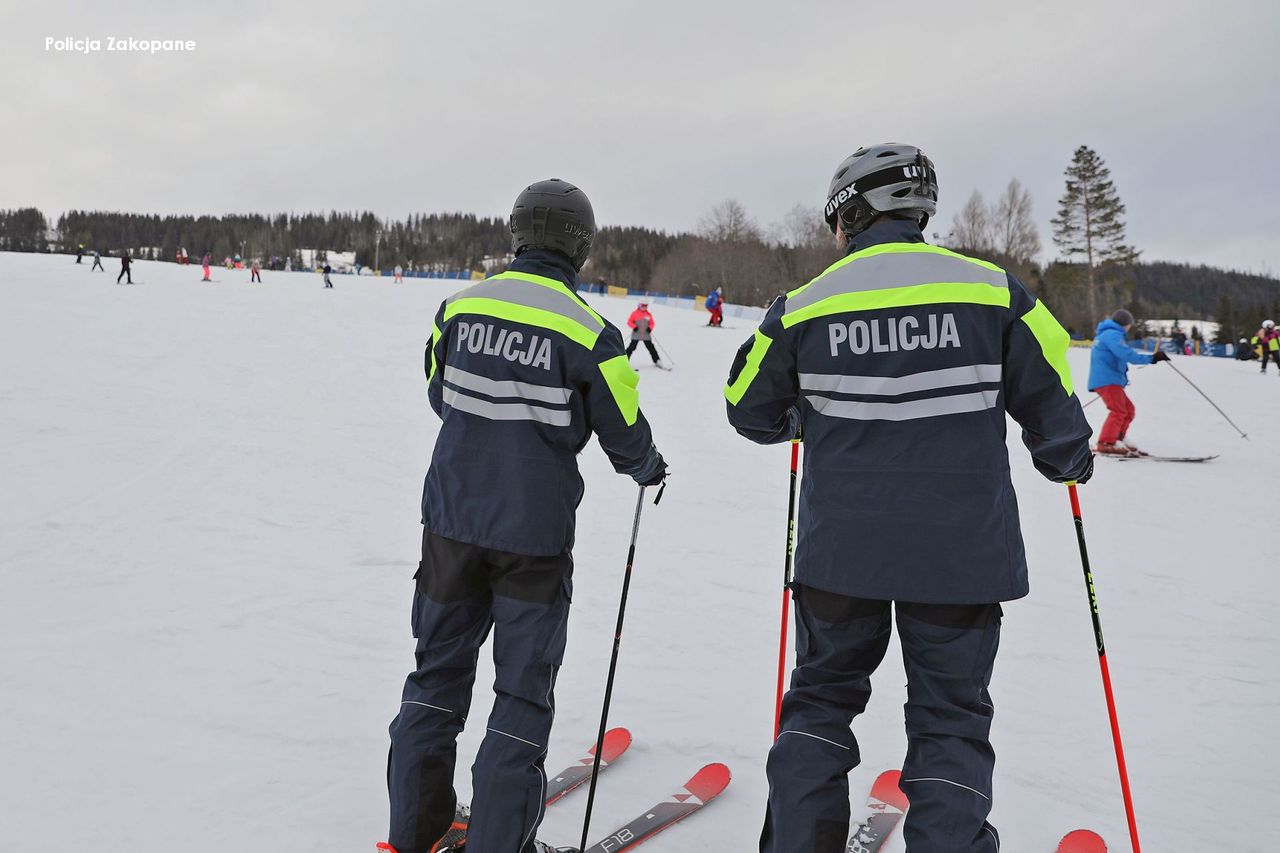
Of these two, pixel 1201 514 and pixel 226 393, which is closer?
pixel 1201 514

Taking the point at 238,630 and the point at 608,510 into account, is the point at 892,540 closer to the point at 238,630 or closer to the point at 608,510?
the point at 238,630

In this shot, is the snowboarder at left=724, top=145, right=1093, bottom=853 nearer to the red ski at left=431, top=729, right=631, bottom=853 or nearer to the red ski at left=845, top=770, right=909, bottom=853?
the red ski at left=845, top=770, right=909, bottom=853

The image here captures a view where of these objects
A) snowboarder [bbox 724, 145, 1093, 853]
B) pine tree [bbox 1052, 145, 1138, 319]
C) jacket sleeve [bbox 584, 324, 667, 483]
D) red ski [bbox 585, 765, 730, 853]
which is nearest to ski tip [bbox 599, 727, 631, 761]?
red ski [bbox 585, 765, 730, 853]

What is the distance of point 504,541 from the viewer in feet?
7.11

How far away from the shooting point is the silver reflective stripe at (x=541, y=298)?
88.0 inches

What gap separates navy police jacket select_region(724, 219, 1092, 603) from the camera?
1.87 metres

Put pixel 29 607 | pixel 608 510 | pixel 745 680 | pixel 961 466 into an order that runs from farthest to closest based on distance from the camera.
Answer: pixel 608 510 < pixel 29 607 < pixel 745 680 < pixel 961 466

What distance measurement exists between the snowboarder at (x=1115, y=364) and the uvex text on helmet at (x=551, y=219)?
807cm

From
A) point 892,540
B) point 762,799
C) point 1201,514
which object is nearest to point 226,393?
point 762,799

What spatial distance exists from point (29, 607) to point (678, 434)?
7.62 metres

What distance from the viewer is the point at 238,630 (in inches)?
158

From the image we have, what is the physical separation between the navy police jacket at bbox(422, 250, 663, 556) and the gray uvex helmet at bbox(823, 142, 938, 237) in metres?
0.76

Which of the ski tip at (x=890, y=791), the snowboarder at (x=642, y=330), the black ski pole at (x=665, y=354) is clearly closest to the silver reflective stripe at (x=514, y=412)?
the ski tip at (x=890, y=791)

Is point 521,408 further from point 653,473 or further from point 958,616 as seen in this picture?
point 958,616
